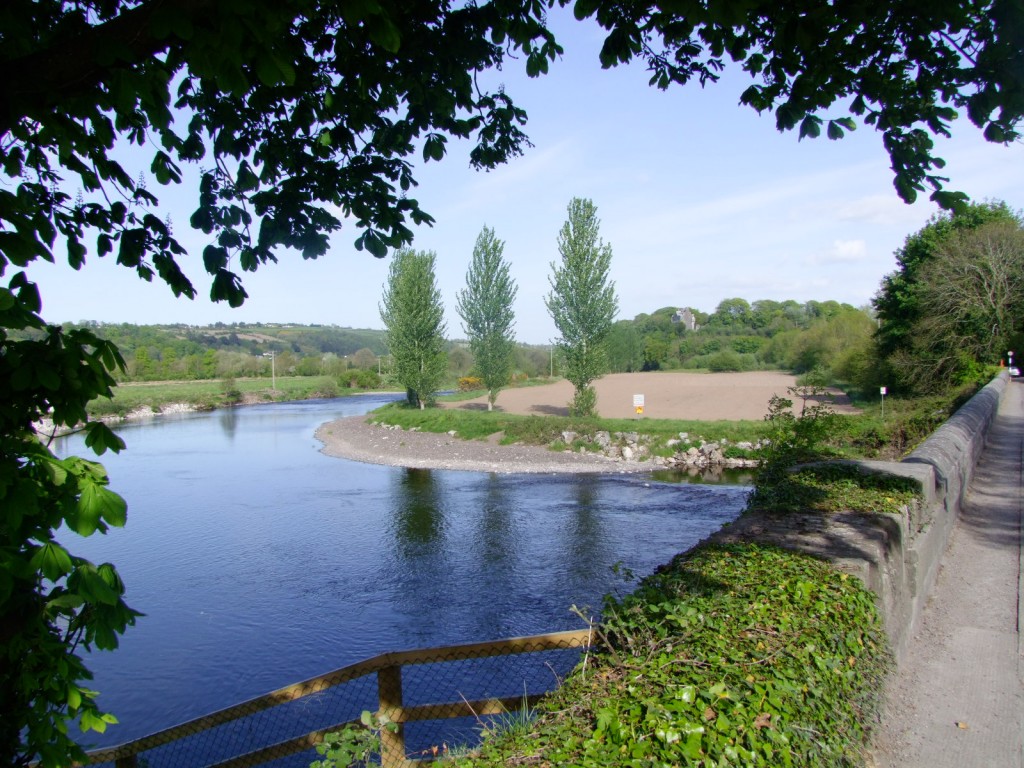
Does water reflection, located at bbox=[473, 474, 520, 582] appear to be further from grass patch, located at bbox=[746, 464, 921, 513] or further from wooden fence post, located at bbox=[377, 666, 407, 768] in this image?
wooden fence post, located at bbox=[377, 666, 407, 768]

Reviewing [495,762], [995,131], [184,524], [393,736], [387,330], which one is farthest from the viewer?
[387,330]

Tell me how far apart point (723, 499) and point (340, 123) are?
55.0 feet

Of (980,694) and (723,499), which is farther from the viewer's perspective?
(723,499)

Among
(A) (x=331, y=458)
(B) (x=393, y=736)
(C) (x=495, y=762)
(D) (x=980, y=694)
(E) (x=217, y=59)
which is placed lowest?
(A) (x=331, y=458)

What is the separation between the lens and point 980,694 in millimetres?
3598

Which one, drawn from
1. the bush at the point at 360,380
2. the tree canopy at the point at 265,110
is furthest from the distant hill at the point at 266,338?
the tree canopy at the point at 265,110

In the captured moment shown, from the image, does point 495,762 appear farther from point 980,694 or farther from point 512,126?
point 512,126

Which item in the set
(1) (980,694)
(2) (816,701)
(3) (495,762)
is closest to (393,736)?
(3) (495,762)

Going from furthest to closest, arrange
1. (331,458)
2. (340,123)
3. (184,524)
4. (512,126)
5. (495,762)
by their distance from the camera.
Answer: (331,458), (184,524), (512,126), (340,123), (495,762)

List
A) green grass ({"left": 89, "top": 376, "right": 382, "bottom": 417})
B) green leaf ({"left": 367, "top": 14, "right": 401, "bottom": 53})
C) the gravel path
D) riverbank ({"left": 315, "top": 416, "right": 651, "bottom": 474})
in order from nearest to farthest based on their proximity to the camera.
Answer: green leaf ({"left": 367, "top": 14, "right": 401, "bottom": 53}) → the gravel path → riverbank ({"left": 315, "top": 416, "right": 651, "bottom": 474}) → green grass ({"left": 89, "top": 376, "right": 382, "bottom": 417})

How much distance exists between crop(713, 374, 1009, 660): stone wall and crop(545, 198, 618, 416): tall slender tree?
1060 inches

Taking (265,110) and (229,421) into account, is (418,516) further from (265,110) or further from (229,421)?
(229,421)

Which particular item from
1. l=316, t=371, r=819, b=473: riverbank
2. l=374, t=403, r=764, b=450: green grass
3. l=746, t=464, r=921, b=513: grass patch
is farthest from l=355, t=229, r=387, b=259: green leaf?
l=374, t=403, r=764, b=450: green grass

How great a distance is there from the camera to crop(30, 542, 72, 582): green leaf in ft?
6.68
